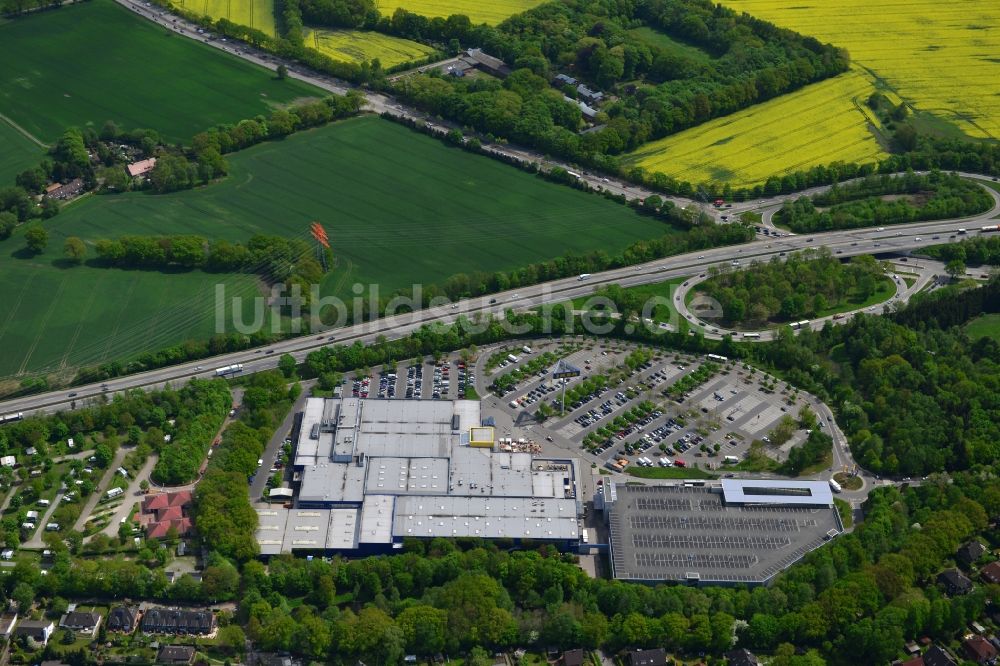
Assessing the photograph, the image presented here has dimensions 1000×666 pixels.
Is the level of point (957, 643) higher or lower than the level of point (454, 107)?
lower

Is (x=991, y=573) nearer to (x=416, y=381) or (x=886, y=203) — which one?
(x=416, y=381)

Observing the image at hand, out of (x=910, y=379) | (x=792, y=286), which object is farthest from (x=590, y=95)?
(x=910, y=379)

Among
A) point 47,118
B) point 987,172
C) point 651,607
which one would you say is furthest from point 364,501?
point 987,172

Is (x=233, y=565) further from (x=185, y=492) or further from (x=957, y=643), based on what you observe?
(x=957, y=643)

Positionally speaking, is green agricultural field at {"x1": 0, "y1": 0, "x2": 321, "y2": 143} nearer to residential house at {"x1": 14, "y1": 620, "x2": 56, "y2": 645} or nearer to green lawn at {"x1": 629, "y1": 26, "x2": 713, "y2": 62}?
green lawn at {"x1": 629, "y1": 26, "x2": 713, "y2": 62}

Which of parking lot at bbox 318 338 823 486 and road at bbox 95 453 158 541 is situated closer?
road at bbox 95 453 158 541

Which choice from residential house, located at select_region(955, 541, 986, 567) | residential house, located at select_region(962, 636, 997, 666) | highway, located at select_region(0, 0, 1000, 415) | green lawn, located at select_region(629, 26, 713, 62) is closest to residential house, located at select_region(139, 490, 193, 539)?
highway, located at select_region(0, 0, 1000, 415)
